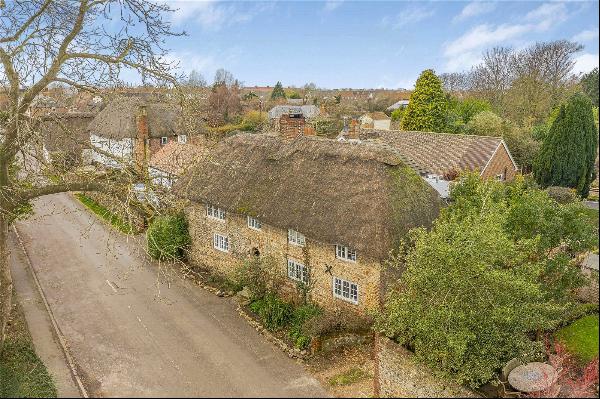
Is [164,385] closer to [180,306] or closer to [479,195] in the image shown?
[180,306]

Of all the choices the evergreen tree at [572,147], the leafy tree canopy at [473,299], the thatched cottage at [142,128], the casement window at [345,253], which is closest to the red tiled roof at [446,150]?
the evergreen tree at [572,147]

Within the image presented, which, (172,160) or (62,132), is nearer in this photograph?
(62,132)

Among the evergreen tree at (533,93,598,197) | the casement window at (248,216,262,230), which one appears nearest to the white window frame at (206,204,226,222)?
the casement window at (248,216,262,230)

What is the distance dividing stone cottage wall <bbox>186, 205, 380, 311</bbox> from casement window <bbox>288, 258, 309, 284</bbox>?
19 centimetres

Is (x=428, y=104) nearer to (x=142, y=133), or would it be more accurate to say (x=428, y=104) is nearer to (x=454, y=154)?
(x=454, y=154)

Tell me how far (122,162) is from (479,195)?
1125 cm

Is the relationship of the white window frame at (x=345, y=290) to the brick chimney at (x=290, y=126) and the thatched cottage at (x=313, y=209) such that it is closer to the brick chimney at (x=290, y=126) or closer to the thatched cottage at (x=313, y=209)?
the thatched cottage at (x=313, y=209)

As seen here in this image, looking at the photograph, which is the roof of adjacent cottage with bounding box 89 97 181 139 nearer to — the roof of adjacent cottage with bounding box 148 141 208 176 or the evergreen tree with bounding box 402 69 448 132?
the roof of adjacent cottage with bounding box 148 141 208 176

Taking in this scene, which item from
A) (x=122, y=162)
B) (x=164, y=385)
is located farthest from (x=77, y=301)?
(x=164, y=385)

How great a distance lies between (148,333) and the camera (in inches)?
641

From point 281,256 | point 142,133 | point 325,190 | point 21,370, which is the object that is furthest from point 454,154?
point 21,370

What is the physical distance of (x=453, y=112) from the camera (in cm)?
4309

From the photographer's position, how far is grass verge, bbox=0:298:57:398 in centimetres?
1205

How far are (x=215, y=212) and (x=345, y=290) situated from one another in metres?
7.38
